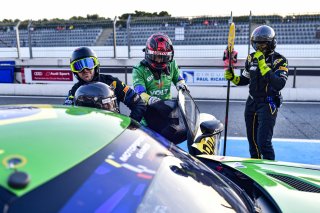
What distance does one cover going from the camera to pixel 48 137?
1.39 m

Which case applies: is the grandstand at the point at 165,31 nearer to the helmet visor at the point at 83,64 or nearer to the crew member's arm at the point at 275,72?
the crew member's arm at the point at 275,72

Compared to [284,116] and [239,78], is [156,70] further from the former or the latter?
[284,116]

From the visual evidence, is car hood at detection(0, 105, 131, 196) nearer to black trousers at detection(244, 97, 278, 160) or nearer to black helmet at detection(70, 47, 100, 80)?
black helmet at detection(70, 47, 100, 80)

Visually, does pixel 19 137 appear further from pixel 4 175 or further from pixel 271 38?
pixel 271 38

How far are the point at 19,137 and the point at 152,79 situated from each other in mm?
2759

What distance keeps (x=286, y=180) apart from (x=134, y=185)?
51.9 inches

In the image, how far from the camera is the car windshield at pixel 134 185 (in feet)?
3.72

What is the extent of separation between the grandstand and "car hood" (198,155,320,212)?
9.01 m

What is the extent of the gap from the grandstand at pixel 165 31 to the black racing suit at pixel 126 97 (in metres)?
8.20

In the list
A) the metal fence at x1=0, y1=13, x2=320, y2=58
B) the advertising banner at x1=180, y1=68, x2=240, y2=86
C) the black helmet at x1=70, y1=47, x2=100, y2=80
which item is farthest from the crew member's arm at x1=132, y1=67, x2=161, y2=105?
the metal fence at x1=0, y1=13, x2=320, y2=58

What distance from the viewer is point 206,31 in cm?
1352

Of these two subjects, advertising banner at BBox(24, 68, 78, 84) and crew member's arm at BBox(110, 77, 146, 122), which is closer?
crew member's arm at BBox(110, 77, 146, 122)

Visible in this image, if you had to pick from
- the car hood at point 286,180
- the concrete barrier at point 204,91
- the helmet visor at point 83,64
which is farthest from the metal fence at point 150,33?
the car hood at point 286,180

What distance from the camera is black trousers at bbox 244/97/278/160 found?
427 cm
